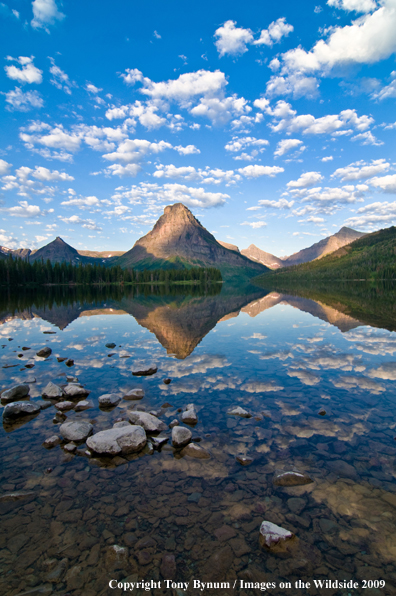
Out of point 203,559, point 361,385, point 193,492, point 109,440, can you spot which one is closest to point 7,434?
point 109,440

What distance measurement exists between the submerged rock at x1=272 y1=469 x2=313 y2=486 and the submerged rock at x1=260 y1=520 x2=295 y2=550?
205 cm

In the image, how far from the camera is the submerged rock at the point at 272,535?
7199 mm

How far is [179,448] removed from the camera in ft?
38.5

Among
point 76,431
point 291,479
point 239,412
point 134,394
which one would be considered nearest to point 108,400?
point 134,394

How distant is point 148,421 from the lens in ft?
42.9

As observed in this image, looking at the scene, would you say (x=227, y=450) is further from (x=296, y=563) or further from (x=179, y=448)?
(x=296, y=563)

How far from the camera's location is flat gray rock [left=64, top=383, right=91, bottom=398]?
17019 millimetres

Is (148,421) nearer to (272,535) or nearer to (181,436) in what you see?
(181,436)

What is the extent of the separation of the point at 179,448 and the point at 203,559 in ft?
16.1

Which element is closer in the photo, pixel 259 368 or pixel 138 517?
pixel 138 517

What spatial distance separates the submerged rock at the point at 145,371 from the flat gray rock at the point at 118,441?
9.10 meters

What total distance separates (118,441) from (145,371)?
985 cm

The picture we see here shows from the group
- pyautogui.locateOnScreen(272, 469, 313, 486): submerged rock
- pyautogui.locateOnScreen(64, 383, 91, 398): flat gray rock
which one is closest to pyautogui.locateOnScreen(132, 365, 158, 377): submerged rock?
pyautogui.locateOnScreen(64, 383, 91, 398): flat gray rock

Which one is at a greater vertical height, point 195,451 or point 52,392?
point 52,392
